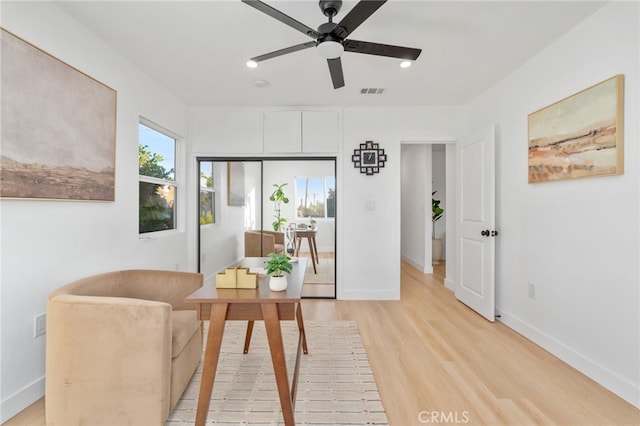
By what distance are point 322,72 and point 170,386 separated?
2.82 m

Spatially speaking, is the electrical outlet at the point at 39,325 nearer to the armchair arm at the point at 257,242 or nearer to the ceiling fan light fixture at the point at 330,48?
the armchair arm at the point at 257,242

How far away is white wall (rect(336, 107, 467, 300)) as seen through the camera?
3.75 meters

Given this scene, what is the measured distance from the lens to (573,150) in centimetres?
213

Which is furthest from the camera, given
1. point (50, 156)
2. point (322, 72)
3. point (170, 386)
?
point (322, 72)

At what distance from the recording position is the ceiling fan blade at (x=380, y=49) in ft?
5.88

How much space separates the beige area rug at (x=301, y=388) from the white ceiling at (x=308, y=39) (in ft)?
8.42

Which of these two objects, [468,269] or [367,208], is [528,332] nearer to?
[468,269]

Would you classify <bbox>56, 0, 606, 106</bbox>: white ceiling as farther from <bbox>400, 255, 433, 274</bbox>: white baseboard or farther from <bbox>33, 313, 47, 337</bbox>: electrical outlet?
<bbox>400, 255, 433, 274</bbox>: white baseboard

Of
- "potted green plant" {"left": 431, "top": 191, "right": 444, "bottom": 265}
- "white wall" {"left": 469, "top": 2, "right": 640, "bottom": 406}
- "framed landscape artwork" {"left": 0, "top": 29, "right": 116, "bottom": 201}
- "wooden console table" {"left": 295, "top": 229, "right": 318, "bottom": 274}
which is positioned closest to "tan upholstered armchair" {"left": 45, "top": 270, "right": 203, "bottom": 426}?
"framed landscape artwork" {"left": 0, "top": 29, "right": 116, "bottom": 201}

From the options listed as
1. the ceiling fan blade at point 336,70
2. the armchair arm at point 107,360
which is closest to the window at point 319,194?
the ceiling fan blade at point 336,70

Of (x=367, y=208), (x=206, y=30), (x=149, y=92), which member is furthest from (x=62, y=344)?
(x=367, y=208)

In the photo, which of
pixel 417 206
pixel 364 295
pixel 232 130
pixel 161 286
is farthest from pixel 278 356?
pixel 417 206

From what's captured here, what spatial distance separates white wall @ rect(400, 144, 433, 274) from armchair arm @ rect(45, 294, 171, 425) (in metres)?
4.63

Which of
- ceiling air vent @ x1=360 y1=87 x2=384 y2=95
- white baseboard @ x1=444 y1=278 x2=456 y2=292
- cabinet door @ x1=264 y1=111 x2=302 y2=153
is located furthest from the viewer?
white baseboard @ x1=444 y1=278 x2=456 y2=292
